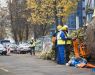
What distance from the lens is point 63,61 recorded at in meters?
23.7

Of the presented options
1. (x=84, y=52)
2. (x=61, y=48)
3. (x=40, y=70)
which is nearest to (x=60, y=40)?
(x=61, y=48)

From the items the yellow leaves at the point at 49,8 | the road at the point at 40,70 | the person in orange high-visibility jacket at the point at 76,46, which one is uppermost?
the yellow leaves at the point at 49,8

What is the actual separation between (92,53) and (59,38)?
8.40 ft

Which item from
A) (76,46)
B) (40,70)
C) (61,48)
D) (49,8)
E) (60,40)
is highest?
(49,8)

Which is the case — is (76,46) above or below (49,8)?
below

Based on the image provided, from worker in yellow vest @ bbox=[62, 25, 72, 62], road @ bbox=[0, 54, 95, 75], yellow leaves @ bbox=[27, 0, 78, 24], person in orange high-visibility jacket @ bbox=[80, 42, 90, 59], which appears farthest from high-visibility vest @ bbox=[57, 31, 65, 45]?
yellow leaves @ bbox=[27, 0, 78, 24]

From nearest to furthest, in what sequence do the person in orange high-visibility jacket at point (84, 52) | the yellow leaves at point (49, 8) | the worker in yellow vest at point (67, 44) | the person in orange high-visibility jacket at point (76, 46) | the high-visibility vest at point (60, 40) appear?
the person in orange high-visibility jacket at point (84, 52) < the person in orange high-visibility jacket at point (76, 46) < the high-visibility vest at point (60, 40) < the worker in yellow vest at point (67, 44) < the yellow leaves at point (49, 8)

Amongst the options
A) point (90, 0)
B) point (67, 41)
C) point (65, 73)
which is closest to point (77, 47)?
point (67, 41)

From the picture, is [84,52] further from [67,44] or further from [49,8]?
[49,8]

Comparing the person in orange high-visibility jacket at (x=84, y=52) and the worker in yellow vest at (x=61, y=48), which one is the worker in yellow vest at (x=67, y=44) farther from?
the person in orange high-visibility jacket at (x=84, y=52)

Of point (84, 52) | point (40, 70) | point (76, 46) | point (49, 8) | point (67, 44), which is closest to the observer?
point (40, 70)

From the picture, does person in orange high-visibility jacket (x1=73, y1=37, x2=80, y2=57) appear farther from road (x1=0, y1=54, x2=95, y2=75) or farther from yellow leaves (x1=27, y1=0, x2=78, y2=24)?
yellow leaves (x1=27, y1=0, x2=78, y2=24)

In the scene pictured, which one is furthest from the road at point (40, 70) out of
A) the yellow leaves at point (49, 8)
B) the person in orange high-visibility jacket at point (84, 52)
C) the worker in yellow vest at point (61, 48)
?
the yellow leaves at point (49, 8)

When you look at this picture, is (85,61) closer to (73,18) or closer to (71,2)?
(71,2)
